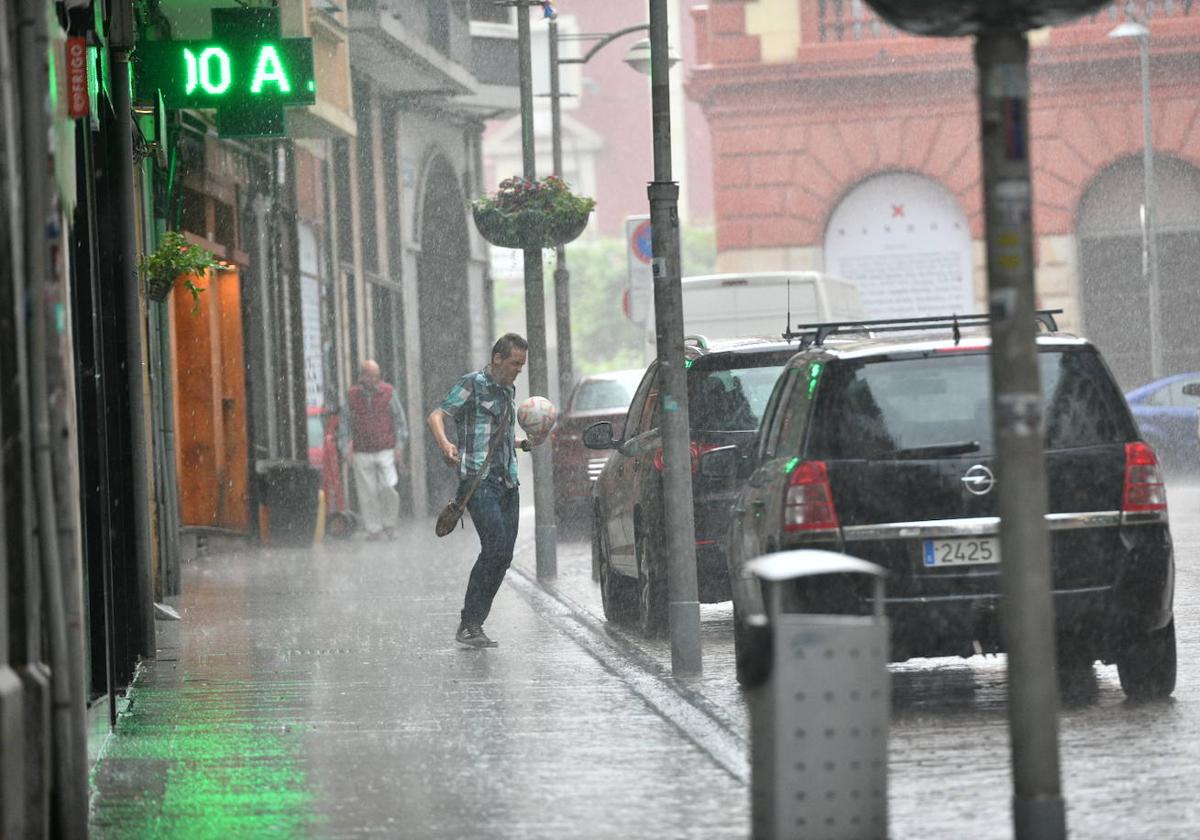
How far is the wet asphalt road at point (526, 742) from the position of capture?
7.80 meters

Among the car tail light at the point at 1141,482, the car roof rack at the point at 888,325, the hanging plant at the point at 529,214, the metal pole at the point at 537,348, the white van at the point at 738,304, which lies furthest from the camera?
the white van at the point at 738,304

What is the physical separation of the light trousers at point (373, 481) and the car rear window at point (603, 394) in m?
2.29

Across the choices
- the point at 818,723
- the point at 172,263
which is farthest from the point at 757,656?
the point at 172,263

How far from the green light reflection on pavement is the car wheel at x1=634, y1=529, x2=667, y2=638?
2.80m

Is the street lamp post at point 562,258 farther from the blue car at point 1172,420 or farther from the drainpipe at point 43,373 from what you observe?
the drainpipe at point 43,373

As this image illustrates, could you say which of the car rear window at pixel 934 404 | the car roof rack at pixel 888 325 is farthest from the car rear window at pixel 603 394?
the car rear window at pixel 934 404

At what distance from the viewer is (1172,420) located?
3231 centimetres

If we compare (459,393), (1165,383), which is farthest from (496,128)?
(459,393)

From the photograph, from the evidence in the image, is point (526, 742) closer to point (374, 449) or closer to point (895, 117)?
point (374, 449)

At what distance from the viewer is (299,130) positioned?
25.6 metres

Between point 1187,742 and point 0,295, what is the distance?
194 inches

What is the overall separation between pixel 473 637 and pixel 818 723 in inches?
291

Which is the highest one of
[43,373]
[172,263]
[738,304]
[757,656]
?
[172,263]

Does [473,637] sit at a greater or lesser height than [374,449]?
lesser
